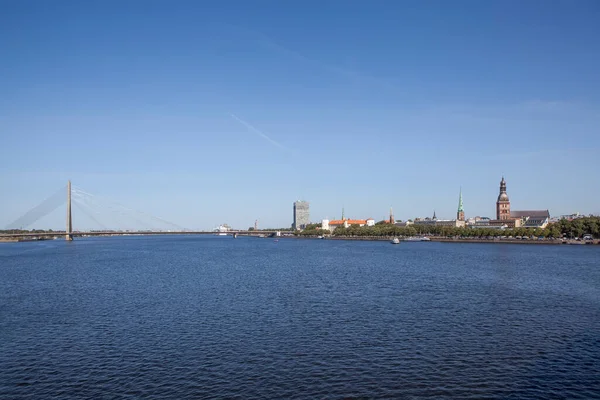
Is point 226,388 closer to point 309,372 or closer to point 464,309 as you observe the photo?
point 309,372

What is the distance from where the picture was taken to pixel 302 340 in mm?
16484

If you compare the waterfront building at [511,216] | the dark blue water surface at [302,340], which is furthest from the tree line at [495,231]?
the dark blue water surface at [302,340]

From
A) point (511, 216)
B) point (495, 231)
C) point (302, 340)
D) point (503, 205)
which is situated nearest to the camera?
point (302, 340)

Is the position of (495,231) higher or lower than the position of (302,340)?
higher

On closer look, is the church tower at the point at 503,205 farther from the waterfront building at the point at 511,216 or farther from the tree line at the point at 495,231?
the tree line at the point at 495,231

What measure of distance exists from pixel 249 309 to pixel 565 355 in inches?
500

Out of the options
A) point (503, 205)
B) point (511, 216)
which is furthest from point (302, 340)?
point (511, 216)

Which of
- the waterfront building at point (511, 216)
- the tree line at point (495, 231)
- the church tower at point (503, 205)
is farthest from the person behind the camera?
the church tower at point (503, 205)

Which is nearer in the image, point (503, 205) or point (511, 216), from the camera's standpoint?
point (503, 205)

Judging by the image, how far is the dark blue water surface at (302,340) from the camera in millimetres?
12402

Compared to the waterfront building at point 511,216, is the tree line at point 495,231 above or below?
below

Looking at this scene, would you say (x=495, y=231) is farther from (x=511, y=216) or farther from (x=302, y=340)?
(x=302, y=340)

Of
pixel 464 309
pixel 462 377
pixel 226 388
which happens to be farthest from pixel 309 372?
pixel 464 309

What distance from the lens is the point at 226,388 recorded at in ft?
40.2
